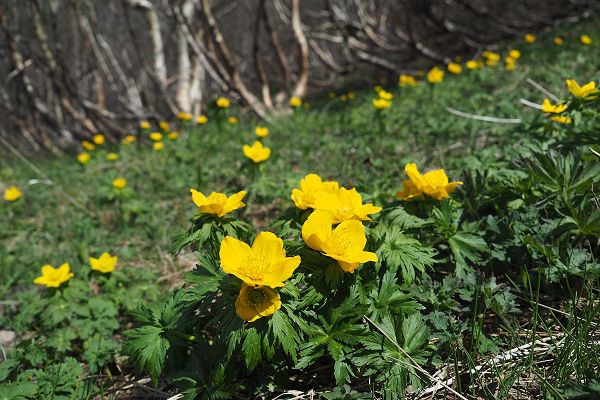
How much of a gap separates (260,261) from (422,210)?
2.80 ft

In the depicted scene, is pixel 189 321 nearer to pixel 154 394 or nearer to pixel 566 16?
pixel 154 394

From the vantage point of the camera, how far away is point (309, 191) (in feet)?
5.41

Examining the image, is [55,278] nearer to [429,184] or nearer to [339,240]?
[339,240]

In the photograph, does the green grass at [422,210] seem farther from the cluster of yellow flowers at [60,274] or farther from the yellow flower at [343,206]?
the yellow flower at [343,206]

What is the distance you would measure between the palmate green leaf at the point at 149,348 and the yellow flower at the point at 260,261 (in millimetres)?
555

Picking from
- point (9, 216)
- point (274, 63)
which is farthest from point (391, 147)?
point (274, 63)

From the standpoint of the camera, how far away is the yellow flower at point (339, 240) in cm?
124

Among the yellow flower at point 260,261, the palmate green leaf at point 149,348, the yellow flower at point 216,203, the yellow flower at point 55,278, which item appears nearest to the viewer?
the yellow flower at point 260,261

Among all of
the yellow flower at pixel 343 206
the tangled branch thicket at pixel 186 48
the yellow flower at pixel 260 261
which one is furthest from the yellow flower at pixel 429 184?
the tangled branch thicket at pixel 186 48

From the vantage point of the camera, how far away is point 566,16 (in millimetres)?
9141

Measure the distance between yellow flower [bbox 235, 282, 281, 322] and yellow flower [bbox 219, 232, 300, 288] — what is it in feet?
0.15

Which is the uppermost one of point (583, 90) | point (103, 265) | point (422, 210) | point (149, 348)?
point (583, 90)

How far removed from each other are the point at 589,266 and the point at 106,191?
14.6ft

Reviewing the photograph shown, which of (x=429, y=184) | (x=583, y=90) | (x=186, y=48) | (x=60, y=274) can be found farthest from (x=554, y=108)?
(x=186, y=48)
